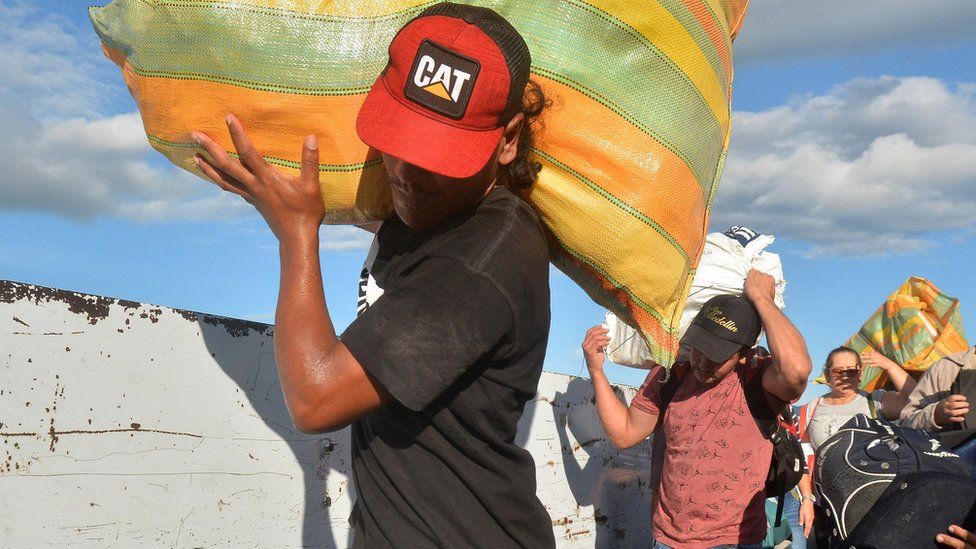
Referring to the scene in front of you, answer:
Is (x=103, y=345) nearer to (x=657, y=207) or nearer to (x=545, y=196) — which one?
(x=545, y=196)

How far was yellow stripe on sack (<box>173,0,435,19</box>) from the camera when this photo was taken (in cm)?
200

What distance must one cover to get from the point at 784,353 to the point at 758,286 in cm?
34

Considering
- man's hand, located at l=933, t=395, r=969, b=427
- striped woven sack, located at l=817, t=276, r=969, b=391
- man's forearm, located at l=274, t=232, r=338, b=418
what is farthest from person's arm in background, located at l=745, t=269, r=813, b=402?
striped woven sack, located at l=817, t=276, r=969, b=391

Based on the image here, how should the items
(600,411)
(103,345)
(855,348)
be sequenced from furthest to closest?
(855,348) → (600,411) → (103,345)

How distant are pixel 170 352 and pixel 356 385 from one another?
5.82 ft

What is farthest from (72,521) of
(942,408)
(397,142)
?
(942,408)

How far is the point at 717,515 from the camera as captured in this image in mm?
4301

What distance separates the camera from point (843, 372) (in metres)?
6.53

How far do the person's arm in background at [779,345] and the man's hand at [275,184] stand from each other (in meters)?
2.78

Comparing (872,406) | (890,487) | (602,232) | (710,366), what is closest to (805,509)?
(872,406)

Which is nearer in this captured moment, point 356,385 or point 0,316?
point 356,385

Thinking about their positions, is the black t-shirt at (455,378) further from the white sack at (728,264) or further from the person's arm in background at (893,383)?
the person's arm in background at (893,383)

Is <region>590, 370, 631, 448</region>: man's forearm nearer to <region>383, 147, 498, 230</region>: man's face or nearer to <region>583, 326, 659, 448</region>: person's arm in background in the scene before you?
<region>583, 326, 659, 448</region>: person's arm in background

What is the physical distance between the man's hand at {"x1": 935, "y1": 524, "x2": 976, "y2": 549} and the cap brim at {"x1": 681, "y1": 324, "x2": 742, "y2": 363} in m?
1.60
